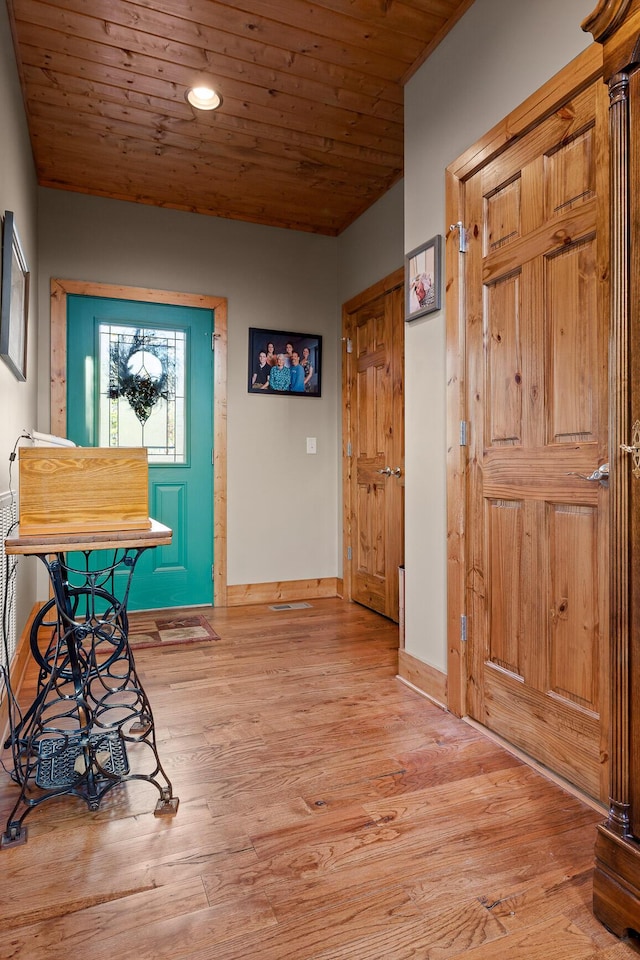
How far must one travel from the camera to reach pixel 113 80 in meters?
2.68

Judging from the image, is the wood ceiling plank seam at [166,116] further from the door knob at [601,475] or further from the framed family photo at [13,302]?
the door knob at [601,475]

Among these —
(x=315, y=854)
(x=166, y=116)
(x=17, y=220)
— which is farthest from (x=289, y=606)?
(x=166, y=116)

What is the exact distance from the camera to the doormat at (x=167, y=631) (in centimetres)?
321

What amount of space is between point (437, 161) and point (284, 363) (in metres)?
2.07

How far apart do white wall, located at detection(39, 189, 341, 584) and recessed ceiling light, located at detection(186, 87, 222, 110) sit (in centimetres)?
118

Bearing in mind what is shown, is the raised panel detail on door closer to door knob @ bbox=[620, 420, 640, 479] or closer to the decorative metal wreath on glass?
door knob @ bbox=[620, 420, 640, 479]

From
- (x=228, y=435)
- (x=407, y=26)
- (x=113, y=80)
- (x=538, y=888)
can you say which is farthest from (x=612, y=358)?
(x=228, y=435)

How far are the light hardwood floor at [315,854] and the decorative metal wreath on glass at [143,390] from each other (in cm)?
202

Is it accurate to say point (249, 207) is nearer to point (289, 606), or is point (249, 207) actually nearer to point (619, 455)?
point (289, 606)

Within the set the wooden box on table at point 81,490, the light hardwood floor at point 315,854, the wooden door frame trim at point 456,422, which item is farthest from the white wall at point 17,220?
the wooden door frame trim at point 456,422

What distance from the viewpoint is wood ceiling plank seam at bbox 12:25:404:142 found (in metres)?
2.48

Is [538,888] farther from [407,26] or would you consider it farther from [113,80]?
[113,80]

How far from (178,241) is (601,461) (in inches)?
131

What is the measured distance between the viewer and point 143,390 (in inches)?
152
